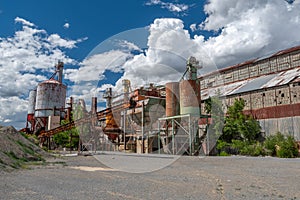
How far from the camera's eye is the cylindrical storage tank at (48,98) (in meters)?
49.2

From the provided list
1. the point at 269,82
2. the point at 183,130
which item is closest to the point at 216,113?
the point at 183,130

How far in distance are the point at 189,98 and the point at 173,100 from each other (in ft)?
6.93

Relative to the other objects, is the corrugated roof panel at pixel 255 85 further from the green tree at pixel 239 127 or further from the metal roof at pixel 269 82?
the green tree at pixel 239 127

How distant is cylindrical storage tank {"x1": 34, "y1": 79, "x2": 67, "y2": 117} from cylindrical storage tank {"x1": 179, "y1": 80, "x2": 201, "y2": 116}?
33.8 m

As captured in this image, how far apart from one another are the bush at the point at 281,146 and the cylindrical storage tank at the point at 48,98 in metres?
39.6

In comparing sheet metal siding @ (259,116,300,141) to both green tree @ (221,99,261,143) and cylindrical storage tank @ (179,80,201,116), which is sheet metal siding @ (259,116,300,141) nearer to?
green tree @ (221,99,261,143)

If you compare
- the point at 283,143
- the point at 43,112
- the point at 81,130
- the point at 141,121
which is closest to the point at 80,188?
the point at 283,143

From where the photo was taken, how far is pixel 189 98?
2253cm

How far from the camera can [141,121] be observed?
27.7 meters

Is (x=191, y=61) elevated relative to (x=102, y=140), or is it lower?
elevated

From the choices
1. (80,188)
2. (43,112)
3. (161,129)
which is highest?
(43,112)

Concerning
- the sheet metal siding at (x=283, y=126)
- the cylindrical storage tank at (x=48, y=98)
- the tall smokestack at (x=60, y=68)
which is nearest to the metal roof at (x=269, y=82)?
the sheet metal siding at (x=283, y=126)

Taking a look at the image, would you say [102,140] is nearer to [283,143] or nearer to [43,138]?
[43,138]

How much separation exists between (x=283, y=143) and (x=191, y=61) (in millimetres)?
10626
